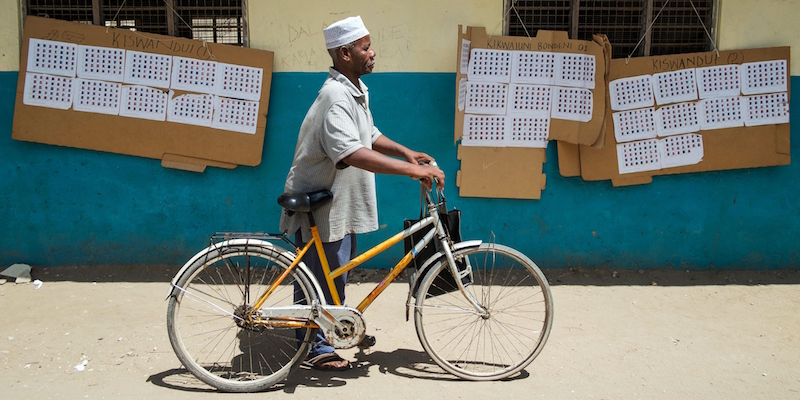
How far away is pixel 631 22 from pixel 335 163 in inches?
124

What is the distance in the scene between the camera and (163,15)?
17.0ft

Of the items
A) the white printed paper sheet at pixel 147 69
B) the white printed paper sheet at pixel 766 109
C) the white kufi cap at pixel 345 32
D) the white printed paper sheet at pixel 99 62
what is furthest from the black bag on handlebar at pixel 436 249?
the white printed paper sheet at pixel 766 109

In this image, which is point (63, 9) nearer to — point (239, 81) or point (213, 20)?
point (213, 20)

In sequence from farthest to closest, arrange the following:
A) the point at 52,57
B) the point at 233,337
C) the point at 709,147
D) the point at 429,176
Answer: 1. the point at 709,147
2. the point at 52,57
3. the point at 233,337
4. the point at 429,176

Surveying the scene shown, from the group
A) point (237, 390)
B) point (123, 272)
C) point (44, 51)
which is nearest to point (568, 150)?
point (237, 390)

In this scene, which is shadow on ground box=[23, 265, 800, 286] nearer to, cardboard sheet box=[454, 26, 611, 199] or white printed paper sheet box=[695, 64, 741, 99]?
cardboard sheet box=[454, 26, 611, 199]

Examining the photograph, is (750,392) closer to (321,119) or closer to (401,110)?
(321,119)

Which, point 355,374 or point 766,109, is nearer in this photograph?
point 355,374

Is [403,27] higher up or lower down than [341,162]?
higher up

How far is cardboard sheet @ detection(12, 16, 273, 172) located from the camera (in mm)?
5043

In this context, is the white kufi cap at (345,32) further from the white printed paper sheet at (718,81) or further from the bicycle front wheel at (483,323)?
the white printed paper sheet at (718,81)

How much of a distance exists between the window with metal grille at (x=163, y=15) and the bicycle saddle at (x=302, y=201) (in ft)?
7.35

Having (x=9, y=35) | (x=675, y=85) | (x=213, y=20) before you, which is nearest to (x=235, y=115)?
(x=213, y=20)

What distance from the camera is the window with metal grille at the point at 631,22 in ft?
17.2
